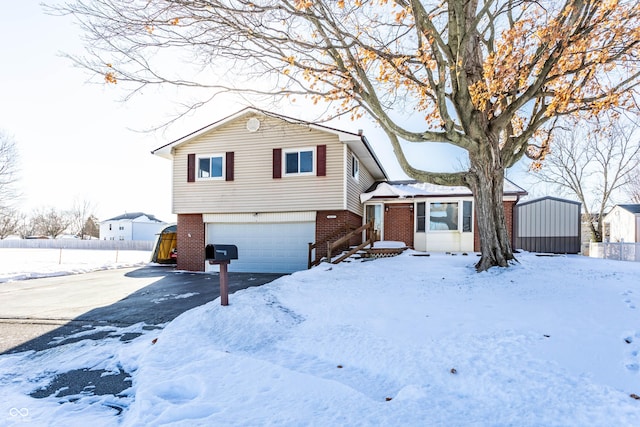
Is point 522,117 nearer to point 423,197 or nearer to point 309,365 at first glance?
point 423,197

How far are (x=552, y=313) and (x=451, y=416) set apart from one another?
9.70 ft

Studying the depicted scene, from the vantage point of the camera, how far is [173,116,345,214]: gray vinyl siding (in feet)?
40.4

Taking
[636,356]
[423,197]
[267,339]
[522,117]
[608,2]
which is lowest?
[267,339]

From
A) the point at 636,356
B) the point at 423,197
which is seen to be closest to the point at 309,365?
the point at 636,356

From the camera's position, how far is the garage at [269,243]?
42.0 feet

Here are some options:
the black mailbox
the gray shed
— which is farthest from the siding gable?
the gray shed

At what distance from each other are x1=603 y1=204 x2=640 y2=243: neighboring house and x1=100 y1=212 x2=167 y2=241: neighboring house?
2233 inches

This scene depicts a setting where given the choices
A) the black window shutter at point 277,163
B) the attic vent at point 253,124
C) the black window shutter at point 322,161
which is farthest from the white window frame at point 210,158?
the black window shutter at point 322,161

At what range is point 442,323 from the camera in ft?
14.9

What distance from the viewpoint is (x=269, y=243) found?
43.2 feet

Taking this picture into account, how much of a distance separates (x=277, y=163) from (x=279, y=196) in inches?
51.2

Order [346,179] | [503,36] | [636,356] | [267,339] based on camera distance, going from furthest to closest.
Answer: [346,179]
[503,36]
[267,339]
[636,356]

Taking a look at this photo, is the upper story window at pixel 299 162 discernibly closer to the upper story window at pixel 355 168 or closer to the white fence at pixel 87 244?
the upper story window at pixel 355 168

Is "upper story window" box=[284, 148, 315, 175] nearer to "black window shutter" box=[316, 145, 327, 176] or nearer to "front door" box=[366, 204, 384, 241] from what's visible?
"black window shutter" box=[316, 145, 327, 176]
